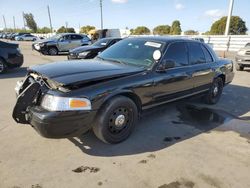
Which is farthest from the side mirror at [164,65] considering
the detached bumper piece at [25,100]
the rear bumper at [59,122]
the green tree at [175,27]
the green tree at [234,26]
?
the green tree at [175,27]

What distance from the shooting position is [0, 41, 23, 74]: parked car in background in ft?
32.5

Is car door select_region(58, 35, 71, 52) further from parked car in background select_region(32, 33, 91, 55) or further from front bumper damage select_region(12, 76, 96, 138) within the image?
front bumper damage select_region(12, 76, 96, 138)

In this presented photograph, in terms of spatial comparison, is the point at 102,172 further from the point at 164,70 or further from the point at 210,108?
the point at 210,108

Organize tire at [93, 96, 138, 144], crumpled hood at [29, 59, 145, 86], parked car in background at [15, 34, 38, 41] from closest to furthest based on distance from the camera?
crumpled hood at [29, 59, 145, 86] < tire at [93, 96, 138, 144] < parked car in background at [15, 34, 38, 41]

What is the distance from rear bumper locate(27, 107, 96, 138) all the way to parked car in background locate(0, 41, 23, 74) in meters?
7.44

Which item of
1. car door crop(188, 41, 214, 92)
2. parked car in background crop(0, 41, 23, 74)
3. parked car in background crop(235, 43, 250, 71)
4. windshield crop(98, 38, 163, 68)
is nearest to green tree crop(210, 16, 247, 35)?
parked car in background crop(235, 43, 250, 71)

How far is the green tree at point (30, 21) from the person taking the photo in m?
83.5

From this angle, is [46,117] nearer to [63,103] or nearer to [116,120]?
[63,103]

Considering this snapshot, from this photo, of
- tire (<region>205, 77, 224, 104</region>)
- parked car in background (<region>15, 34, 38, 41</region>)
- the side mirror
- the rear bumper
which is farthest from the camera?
parked car in background (<region>15, 34, 38, 41</region>)

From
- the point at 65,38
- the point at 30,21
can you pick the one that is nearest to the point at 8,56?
the point at 65,38

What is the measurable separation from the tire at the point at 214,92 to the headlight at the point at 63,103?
3773mm

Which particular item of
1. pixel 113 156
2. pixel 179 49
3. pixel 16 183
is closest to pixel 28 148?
pixel 16 183

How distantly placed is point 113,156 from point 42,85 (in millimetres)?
1406

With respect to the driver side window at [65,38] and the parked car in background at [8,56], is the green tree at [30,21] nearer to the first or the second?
the driver side window at [65,38]
